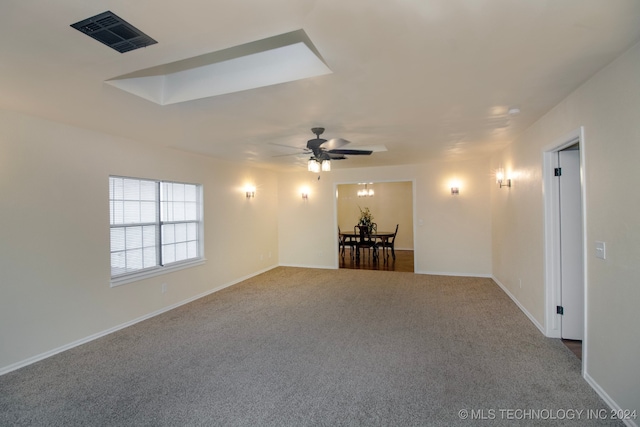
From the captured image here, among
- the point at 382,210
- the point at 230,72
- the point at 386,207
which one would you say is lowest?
the point at 382,210

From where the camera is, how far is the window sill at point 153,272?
386cm

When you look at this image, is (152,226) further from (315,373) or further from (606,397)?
(606,397)

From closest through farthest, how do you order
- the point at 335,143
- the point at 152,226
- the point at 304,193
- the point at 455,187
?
the point at 335,143 → the point at 152,226 → the point at 455,187 → the point at 304,193

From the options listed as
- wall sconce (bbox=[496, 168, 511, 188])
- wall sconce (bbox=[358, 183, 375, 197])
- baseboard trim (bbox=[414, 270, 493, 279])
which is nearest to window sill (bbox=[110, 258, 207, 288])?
baseboard trim (bbox=[414, 270, 493, 279])

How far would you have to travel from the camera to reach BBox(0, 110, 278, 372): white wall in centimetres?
290

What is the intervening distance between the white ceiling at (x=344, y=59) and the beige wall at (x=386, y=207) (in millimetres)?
6969

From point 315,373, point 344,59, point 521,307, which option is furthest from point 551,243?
point 344,59

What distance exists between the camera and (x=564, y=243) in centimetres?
324

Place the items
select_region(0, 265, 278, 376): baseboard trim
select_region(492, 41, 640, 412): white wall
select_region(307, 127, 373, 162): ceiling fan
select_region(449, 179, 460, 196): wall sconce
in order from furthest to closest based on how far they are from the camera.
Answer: select_region(449, 179, 460, 196): wall sconce, select_region(307, 127, 373, 162): ceiling fan, select_region(0, 265, 278, 376): baseboard trim, select_region(492, 41, 640, 412): white wall

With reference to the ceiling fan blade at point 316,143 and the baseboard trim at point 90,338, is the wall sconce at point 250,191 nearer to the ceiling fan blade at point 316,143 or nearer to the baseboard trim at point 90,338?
the baseboard trim at point 90,338

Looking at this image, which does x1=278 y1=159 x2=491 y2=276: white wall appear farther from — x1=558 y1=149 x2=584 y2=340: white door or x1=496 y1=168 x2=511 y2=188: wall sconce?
x1=558 y1=149 x2=584 y2=340: white door

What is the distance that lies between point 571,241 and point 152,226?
17.5ft

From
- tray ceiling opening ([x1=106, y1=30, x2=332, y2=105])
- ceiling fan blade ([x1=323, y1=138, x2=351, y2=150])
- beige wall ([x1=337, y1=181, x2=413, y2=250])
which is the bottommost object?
beige wall ([x1=337, y1=181, x2=413, y2=250])

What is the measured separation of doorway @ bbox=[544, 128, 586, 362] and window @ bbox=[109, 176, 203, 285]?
5012mm
